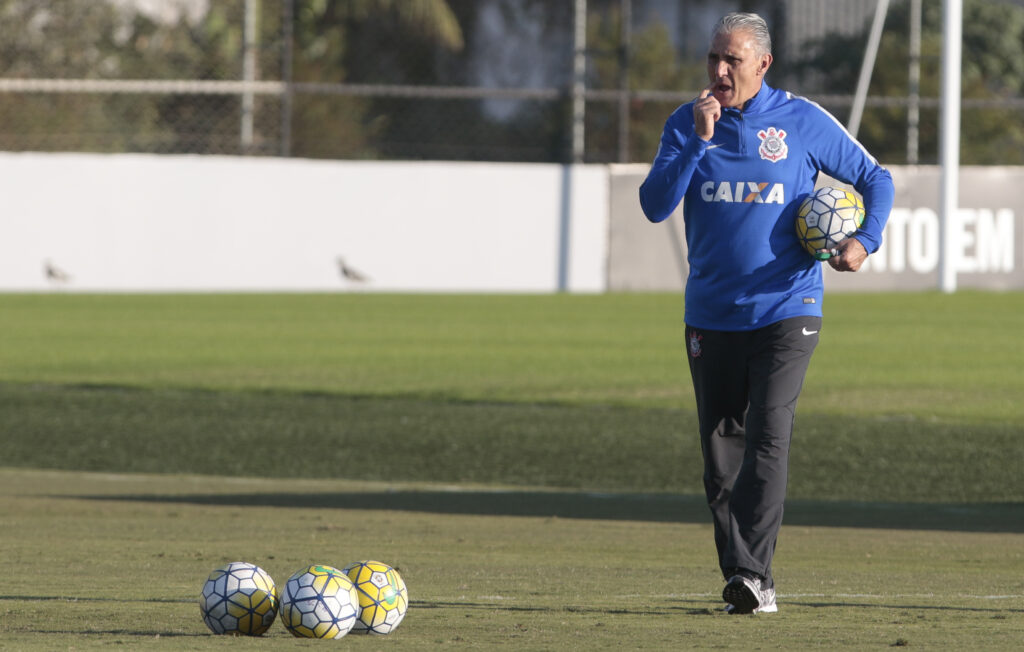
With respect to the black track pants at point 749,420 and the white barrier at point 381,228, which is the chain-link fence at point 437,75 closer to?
the white barrier at point 381,228

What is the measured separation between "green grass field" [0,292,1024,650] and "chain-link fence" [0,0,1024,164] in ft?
22.8

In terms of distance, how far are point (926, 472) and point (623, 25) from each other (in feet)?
67.9

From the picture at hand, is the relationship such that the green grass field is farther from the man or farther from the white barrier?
the white barrier

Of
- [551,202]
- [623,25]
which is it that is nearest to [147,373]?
[551,202]

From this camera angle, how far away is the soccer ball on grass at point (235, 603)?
546 centimetres

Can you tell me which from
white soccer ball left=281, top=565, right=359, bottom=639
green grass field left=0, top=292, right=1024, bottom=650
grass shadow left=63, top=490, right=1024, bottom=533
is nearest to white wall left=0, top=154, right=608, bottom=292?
green grass field left=0, top=292, right=1024, bottom=650

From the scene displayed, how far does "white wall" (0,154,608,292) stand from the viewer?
29.0 m

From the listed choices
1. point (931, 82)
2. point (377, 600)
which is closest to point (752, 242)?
point (377, 600)

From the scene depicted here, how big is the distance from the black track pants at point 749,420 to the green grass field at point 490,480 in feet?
0.87

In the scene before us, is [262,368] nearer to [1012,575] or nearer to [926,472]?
[926,472]

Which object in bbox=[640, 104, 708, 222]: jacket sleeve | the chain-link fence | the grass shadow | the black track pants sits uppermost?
the chain-link fence

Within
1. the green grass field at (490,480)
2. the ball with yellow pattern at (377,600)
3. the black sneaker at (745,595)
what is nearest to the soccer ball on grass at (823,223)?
the black sneaker at (745,595)

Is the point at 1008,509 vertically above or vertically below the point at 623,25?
below

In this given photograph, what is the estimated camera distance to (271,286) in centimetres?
3005
